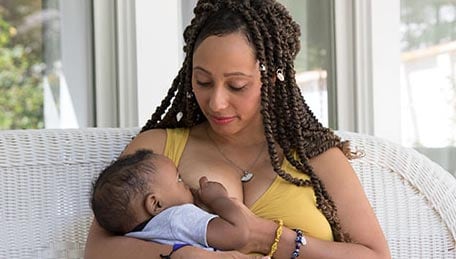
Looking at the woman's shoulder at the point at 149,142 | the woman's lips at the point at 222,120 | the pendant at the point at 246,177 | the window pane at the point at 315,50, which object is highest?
the window pane at the point at 315,50

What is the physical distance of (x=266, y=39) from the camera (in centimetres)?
221

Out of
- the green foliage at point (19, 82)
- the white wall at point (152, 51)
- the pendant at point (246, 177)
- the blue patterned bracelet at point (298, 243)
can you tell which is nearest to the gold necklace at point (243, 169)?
the pendant at point (246, 177)

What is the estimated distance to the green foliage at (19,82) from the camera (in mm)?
3197

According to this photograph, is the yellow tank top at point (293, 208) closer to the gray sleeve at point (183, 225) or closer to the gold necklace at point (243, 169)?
the gold necklace at point (243, 169)

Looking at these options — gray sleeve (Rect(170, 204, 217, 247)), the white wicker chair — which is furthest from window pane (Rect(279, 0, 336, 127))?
gray sleeve (Rect(170, 204, 217, 247))

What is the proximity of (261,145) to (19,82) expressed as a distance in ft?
4.00

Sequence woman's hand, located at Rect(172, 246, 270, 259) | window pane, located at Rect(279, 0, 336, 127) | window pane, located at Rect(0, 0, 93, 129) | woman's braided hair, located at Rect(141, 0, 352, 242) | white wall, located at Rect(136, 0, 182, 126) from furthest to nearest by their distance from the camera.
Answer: window pane, located at Rect(279, 0, 336, 127)
window pane, located at Rect(0, 0, 93, 129)
white wall, located at Rect(136, 0, 182, 126)
woman's braided hair, located at Rect(141, 0, 352, 242)
woman's hand, located at Rect(172, 246, 270, 259)

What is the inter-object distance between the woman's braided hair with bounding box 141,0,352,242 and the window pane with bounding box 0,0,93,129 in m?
0.90

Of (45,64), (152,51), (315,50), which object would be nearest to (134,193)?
(152,51)

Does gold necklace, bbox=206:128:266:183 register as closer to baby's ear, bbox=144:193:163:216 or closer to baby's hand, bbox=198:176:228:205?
baby's hand, bbox=198:176:228:205

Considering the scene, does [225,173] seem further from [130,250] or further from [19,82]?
[19,82]

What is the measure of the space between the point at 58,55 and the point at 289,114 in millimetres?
1206

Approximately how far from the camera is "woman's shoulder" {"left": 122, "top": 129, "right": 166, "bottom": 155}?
89.1 inches

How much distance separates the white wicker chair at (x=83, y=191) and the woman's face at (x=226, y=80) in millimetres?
427
